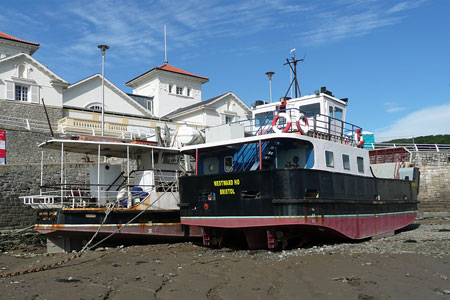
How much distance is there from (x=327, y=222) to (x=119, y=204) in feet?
20.4

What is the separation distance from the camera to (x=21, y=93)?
96.1 ft

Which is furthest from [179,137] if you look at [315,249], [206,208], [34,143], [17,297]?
[34,143]

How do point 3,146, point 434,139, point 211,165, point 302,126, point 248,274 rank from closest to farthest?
point 248,274 → point 302,126 → point 211,165 → point 3,146 → point 434,139

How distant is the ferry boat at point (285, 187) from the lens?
1070 centimetres

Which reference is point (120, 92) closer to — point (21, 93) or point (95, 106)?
point (95, 106)

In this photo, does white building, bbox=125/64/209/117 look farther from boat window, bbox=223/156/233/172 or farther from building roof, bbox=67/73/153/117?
boat window, bbox=223/156/233/172

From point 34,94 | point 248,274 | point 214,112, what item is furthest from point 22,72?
point 248,274

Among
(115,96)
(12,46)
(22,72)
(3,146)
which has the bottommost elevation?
(3,146)

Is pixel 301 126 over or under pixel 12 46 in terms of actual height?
under

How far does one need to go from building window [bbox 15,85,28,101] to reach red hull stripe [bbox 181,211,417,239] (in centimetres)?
2156

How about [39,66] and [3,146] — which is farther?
[39,66]

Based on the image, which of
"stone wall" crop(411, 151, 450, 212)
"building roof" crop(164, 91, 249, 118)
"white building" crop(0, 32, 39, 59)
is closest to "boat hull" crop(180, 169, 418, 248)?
"stone wall" crop(411, 151, 450, 212)

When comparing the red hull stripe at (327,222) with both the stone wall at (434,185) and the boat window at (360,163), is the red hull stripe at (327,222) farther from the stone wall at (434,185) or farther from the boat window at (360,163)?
the stone wall at (434,185)

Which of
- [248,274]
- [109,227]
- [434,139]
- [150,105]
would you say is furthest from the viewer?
[434,139]
